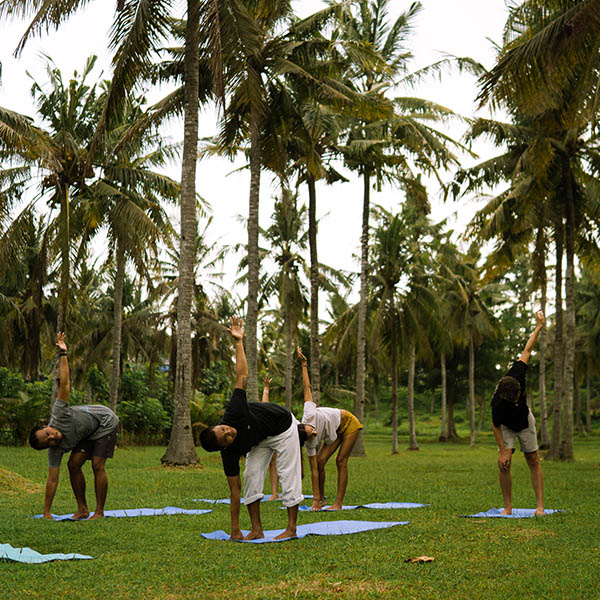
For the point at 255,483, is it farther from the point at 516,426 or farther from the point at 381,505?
the point at 381,505

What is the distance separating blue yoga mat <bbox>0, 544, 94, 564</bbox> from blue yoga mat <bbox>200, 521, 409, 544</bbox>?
4.79ft

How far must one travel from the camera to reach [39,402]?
80.0 ft

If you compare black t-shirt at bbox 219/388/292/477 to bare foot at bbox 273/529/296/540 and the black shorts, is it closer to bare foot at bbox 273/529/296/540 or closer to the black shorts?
bare foot at bbox 273/529/296/540

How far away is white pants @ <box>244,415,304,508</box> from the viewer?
696cm

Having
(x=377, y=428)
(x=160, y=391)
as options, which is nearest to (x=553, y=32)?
(x=160, y=391)

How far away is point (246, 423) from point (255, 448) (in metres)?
0.42

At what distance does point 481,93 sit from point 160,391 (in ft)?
76.2

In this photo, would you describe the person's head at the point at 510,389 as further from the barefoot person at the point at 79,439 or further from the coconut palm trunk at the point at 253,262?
the coconut palm trunk at the point at 253,262

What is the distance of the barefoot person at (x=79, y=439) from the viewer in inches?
320

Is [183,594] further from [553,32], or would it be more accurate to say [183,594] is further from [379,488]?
[553,32]

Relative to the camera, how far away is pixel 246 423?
22.6 ft

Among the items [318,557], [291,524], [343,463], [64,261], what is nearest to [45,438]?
[291,524]

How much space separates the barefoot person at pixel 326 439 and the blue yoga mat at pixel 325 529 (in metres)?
1.26

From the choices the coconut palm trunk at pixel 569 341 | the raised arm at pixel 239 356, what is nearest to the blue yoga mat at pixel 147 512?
the raised arm at pixel 239 356
